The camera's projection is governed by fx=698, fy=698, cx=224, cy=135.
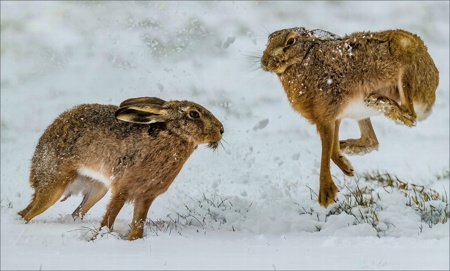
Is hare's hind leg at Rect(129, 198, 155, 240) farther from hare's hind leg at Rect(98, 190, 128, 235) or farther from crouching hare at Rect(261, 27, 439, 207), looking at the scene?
crouching hare at Rect(261, 27, 439, 207)

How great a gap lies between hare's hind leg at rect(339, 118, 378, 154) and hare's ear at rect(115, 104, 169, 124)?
208cm

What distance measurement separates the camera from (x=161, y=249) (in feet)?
17.8

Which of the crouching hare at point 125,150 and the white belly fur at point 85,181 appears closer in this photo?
the crouching hare at point 125,150

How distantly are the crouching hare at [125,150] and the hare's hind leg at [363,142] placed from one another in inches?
63.9

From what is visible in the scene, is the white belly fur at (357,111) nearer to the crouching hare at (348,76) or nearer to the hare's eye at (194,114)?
the crouching hare at (348,76)

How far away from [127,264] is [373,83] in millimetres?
3030

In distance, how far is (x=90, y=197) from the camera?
23.1ft

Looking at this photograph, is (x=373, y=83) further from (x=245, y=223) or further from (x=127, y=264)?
(x=127, y=264)

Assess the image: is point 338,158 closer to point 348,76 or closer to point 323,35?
point 348,76

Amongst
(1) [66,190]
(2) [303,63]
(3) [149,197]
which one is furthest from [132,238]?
(2) [303,63]

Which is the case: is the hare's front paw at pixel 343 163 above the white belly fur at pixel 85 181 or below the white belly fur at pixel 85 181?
above

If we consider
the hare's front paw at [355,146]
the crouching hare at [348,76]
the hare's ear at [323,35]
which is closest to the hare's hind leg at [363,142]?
the hare's front paw at [355,146]

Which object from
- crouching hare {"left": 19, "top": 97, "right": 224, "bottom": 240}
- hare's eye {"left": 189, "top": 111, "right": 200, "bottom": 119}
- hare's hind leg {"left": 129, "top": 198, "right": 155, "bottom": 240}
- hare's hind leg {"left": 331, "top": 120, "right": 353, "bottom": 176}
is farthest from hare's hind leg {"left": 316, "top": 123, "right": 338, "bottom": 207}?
hare's hind leg {"left": 129, "top": 198, "right": 155, "bottom": 240}

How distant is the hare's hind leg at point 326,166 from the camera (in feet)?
21.6
